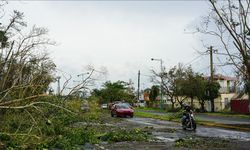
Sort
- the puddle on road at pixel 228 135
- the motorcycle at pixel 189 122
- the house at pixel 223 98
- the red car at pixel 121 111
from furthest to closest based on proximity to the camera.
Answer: the house at pixel 223 98 < the red car at pixel 121 111 < the motorcycle at pixel 189 122 < the puddle on road at pixel 228 135

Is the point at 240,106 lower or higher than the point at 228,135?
higher

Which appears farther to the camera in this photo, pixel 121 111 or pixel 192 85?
pixel 192 85

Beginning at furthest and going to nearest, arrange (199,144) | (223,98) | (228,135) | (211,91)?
1. (223,98)
2. (211,91)
3. (228,135)
4. (199,144)

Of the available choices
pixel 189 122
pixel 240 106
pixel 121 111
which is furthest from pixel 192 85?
pixel 189 122

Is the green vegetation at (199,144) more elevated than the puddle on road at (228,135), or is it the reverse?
the puddle on road at (228,135)

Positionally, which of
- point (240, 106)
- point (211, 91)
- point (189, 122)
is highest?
point (211, 91)

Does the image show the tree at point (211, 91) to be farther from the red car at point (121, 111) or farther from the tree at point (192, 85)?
the red car at point (121, 111)

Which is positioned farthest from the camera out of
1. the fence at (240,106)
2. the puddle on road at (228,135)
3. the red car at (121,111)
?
the fence at (240,106)

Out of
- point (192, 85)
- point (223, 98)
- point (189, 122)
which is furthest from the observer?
point (223, 98)

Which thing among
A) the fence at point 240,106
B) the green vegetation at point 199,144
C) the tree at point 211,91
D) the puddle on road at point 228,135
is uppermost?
the tree at point 211,91

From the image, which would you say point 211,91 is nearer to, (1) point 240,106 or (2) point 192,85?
(2) point 192,85

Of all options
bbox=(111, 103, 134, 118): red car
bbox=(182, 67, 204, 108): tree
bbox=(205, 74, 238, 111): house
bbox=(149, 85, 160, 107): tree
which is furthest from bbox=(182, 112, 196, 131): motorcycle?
bbox=(149, 85, 160, 107): tree

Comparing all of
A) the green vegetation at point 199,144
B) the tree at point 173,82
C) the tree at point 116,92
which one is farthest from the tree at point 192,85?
the green vegetation at point 199,144

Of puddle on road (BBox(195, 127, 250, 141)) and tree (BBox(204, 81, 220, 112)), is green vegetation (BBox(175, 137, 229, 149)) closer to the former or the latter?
puddle on road (BBox(195, 127, 250, 141))
